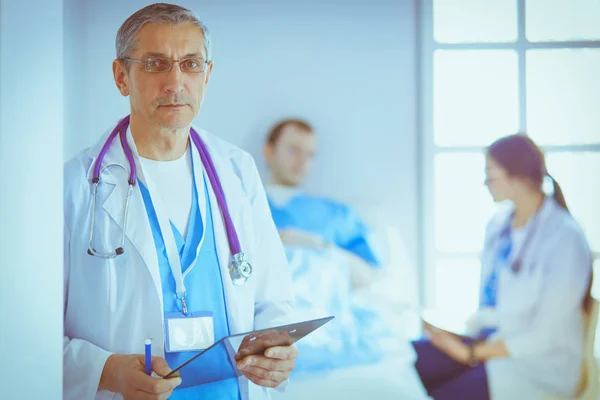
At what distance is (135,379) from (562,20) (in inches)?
66.9

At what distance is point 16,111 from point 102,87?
2.26 feet

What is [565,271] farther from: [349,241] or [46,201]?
[46,201]

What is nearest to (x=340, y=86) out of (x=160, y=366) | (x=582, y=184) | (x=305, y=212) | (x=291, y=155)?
(x=291, y=155)

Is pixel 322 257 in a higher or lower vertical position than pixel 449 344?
higher

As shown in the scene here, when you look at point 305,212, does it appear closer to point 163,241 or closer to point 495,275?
point 163,241

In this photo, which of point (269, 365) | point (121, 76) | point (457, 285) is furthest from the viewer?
point (457, 285)

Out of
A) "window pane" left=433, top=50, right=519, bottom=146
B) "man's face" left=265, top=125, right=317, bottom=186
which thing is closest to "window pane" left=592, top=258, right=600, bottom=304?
"window pane" left=433, top=50, right=519, bottom=146

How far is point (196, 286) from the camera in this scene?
1487 millimetres

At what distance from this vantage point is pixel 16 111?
106cm

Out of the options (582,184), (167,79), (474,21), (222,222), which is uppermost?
(474,21)

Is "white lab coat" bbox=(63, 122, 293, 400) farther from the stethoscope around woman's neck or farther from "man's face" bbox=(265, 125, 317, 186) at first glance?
the stethoscope around woman's neck

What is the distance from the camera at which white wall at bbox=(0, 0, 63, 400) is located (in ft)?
3.45

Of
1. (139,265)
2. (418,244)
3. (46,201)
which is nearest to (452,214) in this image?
(418,244)

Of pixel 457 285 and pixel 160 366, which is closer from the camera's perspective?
pixel 160 366
